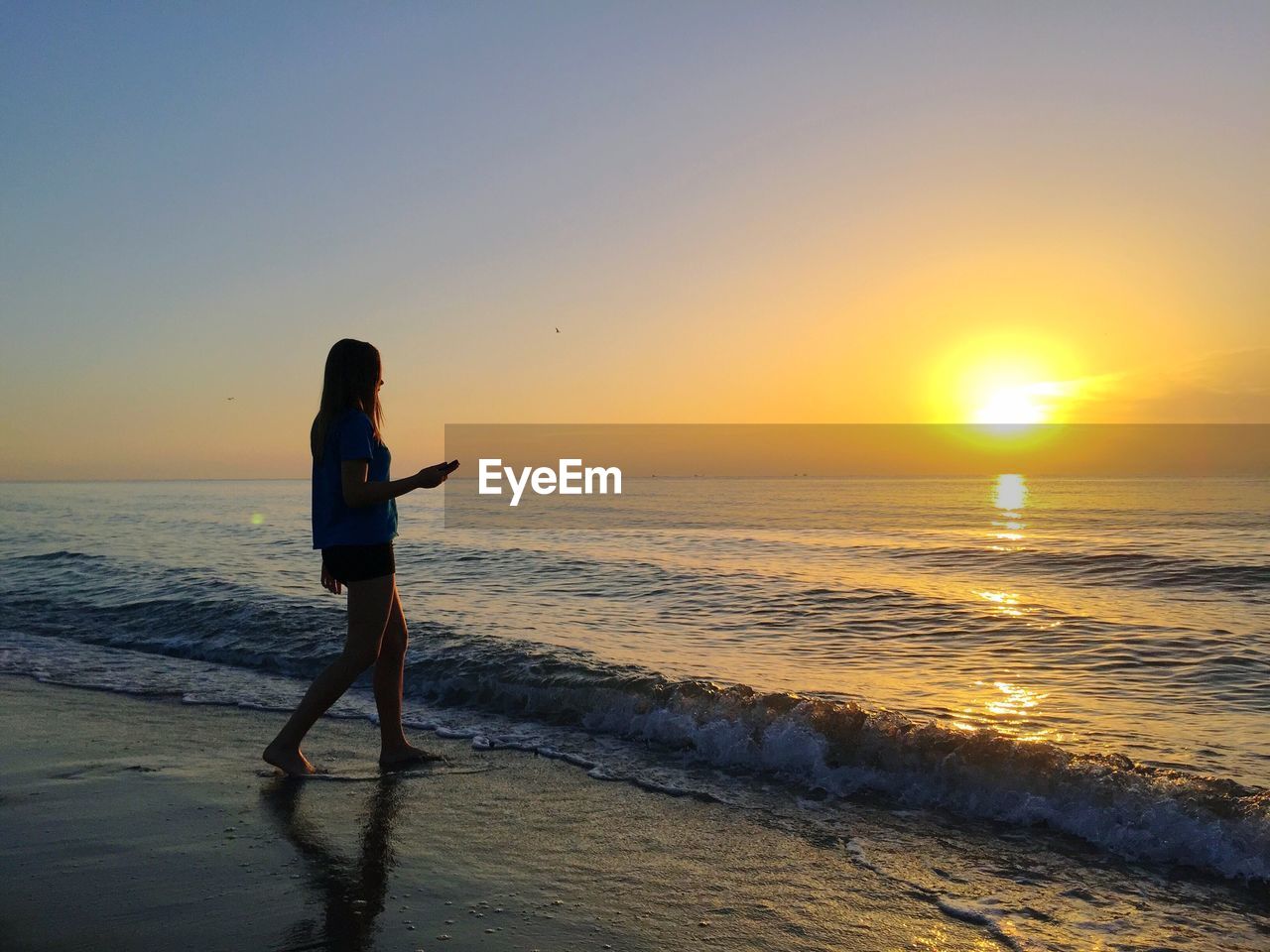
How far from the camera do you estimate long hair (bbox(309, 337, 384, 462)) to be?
174 inches

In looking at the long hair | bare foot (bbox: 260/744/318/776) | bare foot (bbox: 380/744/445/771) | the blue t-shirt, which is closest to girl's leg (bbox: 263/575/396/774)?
bare foot (bbox: 260/744/318/776)

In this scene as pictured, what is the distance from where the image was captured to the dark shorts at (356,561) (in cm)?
445

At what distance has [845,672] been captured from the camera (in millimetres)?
7551

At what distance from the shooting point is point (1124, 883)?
11.9 feet

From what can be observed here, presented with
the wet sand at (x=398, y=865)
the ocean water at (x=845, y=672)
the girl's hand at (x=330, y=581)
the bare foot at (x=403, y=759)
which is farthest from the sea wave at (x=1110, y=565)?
the girl's hand at (x=330, y=581)

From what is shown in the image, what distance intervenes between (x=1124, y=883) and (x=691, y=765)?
227 centimetres

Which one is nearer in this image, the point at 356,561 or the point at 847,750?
the point at 356,561

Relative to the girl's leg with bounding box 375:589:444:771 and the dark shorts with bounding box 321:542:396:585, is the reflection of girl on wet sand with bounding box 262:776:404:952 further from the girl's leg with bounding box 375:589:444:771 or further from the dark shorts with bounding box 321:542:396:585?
the dark shorts with bounding box 321:542:396:585

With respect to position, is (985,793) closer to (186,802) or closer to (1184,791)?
(1184,791)

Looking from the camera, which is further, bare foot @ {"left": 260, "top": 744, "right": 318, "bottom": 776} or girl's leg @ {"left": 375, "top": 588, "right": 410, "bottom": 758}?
girl's leg @ {"left": 375, "top": 588, "right": 410, "bottom": 758}

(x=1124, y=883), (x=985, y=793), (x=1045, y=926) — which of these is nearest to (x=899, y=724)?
(x=985, y=793)

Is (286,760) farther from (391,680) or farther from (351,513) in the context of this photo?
(351,513)

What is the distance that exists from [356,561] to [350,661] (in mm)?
502

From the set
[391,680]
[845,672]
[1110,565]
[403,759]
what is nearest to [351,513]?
[391,680]
